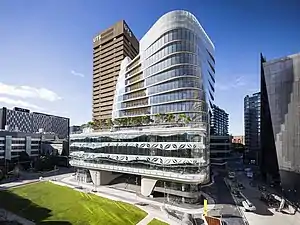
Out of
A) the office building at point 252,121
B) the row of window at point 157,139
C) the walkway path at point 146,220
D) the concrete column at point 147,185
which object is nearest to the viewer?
the walkway path at point 146,220

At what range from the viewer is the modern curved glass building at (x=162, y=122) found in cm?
4862

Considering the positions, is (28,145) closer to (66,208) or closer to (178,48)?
(66,208)

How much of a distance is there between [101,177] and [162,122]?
23038mm

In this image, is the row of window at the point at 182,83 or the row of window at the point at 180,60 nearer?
the row of window at the point at 180,60

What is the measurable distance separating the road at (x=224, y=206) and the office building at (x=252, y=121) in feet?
295

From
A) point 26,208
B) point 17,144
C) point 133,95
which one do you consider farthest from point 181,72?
point 17,144

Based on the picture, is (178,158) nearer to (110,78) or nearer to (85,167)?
(85,167)

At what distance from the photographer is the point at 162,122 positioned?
195ft

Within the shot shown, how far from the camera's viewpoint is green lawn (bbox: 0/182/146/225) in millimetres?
40875

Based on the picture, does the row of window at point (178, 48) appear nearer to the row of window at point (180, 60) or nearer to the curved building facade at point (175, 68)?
the curved building facade at point (175, 68)

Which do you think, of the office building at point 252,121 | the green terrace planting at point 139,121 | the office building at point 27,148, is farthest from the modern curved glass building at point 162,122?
the office building at point 252,121

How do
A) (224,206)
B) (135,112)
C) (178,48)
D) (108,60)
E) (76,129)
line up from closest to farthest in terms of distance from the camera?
(224,206)
(178,48)
(76,129)
(135,112)
(108,60)

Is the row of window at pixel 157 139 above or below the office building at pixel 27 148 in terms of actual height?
above

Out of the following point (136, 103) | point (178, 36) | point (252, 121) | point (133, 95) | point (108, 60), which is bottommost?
point (252, 121)
